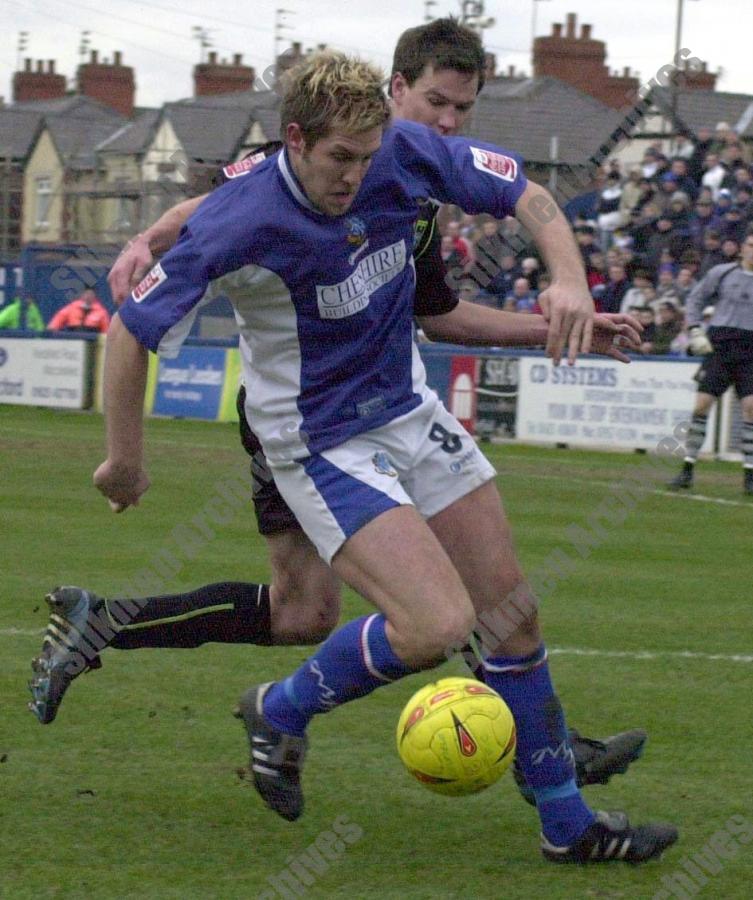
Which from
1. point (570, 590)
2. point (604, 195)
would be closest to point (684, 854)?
point (570, 590)

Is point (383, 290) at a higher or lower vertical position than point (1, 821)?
higher

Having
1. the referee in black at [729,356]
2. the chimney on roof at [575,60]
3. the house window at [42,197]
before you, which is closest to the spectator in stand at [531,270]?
the referee in black at [729,356]

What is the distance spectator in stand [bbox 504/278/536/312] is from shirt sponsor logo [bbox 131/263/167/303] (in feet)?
54.5

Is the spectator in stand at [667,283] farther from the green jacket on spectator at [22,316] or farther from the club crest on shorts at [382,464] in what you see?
the club crest on shorts at [382,464]

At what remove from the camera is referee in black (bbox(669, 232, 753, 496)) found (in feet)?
48.5

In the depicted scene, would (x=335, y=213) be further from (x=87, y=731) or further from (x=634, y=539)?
(x=634, y=539)

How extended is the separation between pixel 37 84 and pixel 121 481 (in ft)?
212

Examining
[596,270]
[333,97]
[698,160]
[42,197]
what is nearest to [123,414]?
[333,97]

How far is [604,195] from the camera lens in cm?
2359

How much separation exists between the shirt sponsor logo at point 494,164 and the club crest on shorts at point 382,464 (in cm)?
82

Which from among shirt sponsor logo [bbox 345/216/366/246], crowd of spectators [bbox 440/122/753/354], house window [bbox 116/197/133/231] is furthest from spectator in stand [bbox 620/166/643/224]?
shirt sponsor logo [bbox 345/216/366/246]

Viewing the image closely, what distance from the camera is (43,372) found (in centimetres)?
2328

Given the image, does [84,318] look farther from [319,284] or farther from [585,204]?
[319,284]

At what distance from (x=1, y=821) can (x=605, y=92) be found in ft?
161
